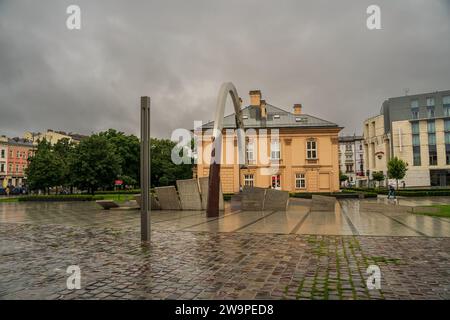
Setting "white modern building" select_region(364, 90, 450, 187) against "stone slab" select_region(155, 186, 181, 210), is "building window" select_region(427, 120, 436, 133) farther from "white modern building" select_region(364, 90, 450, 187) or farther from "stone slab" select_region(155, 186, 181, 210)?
"stone slab" select_region(155, 186, 181, 210)

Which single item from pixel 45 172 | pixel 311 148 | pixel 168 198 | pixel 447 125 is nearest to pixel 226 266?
pixel 168 198

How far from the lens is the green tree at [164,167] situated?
221 feet

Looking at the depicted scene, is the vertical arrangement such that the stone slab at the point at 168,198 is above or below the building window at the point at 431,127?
below

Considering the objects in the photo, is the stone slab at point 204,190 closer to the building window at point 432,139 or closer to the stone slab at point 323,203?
the stone slab at point 323,203

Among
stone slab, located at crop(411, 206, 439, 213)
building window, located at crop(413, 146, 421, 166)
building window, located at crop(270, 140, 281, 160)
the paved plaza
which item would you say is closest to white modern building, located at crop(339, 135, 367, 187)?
building window, located at crop(413, 146, 421, 166)

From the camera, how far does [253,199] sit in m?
23.1

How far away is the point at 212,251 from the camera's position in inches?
346

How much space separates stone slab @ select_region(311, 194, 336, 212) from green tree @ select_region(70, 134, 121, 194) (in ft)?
95.2

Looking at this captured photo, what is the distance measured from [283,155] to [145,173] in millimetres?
38150

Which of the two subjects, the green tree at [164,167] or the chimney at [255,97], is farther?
the green tree at [164,167]

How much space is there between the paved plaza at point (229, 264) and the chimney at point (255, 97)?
40303mm

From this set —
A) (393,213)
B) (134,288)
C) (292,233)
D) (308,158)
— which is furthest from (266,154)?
(134,288)

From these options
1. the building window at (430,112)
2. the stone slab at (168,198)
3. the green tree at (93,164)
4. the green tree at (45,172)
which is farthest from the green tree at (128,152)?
the building window at (430,112)
